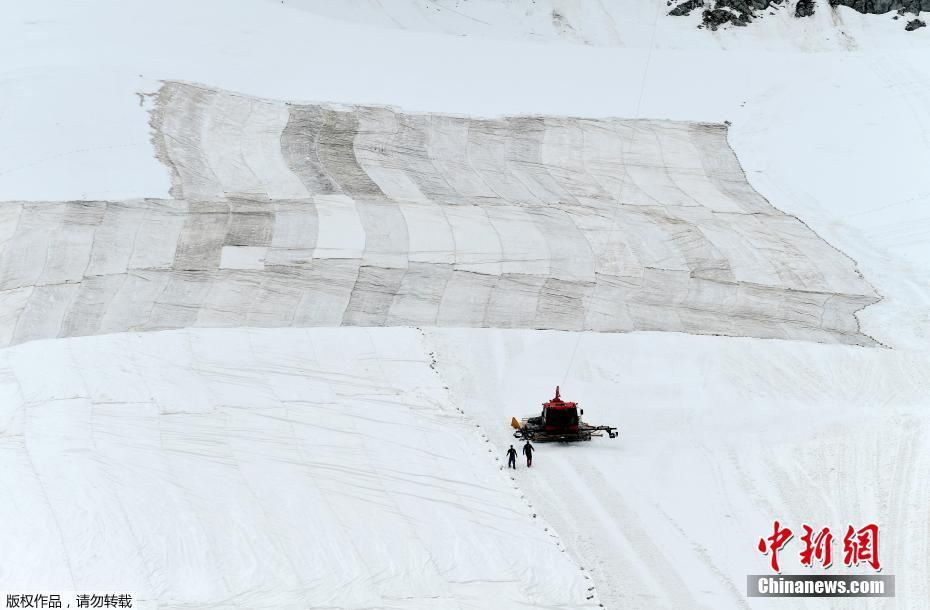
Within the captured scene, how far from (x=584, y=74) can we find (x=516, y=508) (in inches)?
1275

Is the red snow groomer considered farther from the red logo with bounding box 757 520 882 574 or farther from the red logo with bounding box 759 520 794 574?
the red logo with bounding box 757 520 882 574

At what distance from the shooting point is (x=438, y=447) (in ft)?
112

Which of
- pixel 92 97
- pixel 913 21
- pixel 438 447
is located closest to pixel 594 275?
pixel 438 447

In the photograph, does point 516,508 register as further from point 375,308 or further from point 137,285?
point 137,285

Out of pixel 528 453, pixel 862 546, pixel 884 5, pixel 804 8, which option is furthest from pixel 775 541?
pixel 884 5

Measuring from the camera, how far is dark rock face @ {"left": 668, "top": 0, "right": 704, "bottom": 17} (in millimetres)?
65438

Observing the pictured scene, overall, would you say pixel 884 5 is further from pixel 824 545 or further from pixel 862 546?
pixel 824 545

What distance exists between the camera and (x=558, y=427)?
3469 cm

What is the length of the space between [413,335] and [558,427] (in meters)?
7.15

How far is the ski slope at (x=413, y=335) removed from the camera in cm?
2895

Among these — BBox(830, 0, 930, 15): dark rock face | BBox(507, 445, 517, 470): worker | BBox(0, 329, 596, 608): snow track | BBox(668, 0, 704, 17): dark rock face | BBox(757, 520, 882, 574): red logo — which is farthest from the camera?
BBox(830, 0, 930, 15): dark rock face

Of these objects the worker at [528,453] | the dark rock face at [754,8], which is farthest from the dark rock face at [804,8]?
the worker at [528,453]

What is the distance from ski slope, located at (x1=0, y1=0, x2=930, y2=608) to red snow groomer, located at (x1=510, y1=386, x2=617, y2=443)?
39 cm

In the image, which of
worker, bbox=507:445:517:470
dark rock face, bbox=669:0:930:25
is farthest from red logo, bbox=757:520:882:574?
dark rock face, bbox=669:0:930:25
